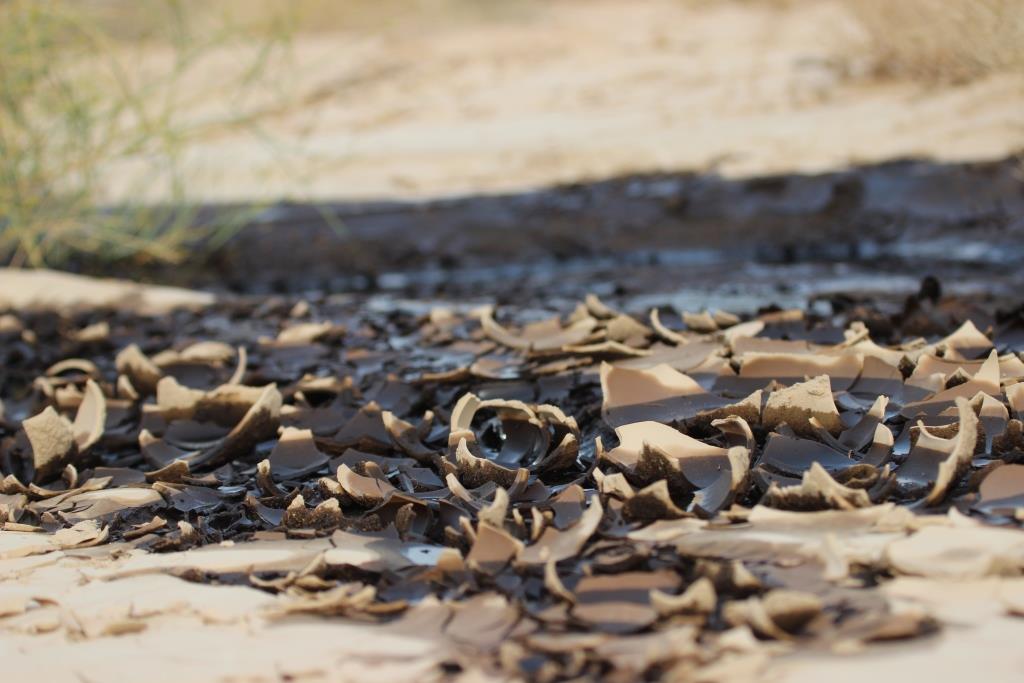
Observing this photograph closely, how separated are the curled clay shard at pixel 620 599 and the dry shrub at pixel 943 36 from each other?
2180mm

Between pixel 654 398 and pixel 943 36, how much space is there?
2.76 m

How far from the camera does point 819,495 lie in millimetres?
1065

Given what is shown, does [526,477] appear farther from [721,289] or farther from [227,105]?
[227,105]

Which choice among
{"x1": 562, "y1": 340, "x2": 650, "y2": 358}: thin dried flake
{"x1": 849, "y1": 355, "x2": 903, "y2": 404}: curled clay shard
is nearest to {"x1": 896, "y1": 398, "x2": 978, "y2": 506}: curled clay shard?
{"x1": 849, "y1": 355, "x2": 903, "y2": 404}: curled clay shard

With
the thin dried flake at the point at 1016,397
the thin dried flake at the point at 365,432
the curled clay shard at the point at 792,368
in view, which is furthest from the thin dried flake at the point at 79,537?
the thin dried flake at the point at 1016,397

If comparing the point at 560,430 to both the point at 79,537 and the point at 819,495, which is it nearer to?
the point at 819,495

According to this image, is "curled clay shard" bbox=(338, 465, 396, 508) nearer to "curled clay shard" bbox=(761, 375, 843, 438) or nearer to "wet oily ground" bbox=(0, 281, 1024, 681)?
"wet oily ground" bbox=(0, 281, 1024, 681)

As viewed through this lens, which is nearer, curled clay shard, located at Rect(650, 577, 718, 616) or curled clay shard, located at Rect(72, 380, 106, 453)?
curled clay shard, located at Rect(650, 577, 718, 616)

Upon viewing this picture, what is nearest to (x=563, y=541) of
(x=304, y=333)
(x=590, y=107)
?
(x=304, y=333)

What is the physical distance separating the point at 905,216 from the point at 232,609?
2672mm

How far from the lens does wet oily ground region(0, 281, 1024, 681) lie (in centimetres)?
90

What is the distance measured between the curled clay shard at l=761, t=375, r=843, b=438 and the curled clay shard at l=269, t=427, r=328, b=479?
57 cm

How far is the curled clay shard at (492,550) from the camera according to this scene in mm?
1028

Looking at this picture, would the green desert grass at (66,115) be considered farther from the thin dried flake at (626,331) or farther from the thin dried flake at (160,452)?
the thin dried flake at (626,331)
